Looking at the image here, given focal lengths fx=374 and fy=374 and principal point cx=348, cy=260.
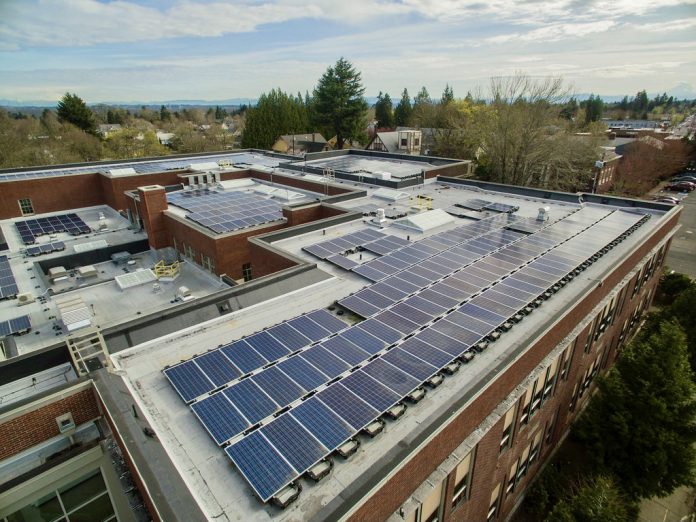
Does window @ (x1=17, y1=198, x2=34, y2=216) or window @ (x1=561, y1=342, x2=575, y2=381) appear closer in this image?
window @ (x1=561, y1=342, x2=575, y2=381)

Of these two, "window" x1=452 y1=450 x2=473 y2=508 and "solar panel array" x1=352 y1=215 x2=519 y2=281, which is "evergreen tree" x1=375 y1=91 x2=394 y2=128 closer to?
"solar panel array" x1=352 y1=215 x2=519 y2=281

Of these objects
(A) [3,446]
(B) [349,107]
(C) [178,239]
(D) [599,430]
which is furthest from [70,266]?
→ (B) [349,107]

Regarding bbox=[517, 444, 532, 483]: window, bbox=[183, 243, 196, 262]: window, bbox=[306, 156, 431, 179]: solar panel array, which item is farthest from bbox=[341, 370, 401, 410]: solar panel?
bbox=[306, 156, 431, 179]: solar panel array

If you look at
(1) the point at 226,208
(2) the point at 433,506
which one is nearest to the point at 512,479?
(2) the point at 433,506

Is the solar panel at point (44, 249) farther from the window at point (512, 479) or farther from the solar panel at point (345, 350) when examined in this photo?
the window at point (512, 479)

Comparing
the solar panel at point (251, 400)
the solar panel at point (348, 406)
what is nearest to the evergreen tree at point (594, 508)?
the solar panel at point (348, 406)

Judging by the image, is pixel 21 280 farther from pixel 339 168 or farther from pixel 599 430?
pixel 599 430

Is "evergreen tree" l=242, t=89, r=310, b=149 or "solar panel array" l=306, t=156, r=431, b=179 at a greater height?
"evergreen tree" l=242, t=89, r=310, b=149
